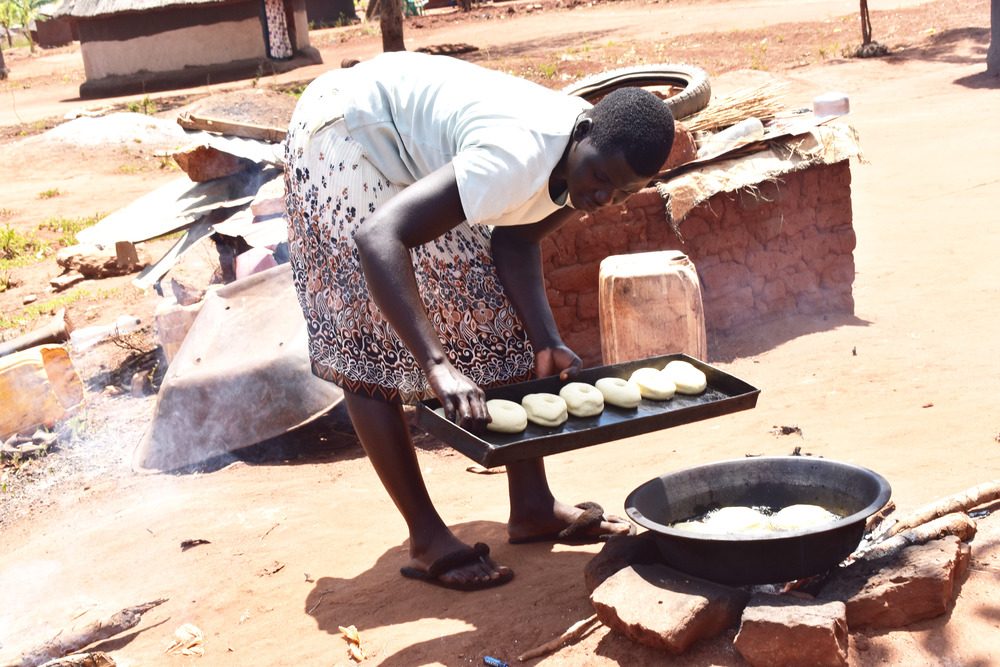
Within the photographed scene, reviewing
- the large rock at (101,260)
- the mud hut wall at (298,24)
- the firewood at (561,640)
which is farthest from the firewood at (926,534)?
the mud hut wall at (298,24)

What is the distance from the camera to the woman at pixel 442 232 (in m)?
2.46

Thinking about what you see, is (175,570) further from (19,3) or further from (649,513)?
(19,3)

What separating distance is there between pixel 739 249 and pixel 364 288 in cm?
334

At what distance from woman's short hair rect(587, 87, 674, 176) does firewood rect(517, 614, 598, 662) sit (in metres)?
1.12

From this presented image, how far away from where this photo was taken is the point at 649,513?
→ 2734mm

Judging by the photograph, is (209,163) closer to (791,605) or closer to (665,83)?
(665,83)

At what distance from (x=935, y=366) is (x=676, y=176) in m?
1.61

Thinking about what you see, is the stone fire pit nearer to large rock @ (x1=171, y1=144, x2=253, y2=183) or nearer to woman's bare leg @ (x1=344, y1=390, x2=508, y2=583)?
woman's bare leg @ (x1=344, y1=390, x2=508, y2=583)

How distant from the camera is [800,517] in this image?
103 inches

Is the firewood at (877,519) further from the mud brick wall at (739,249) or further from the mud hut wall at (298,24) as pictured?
the mud hut wall at (298,24)

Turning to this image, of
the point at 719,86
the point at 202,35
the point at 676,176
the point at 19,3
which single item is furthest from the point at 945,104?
the point at 19,3

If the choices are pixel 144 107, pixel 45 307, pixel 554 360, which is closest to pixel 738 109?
pixel 554 360

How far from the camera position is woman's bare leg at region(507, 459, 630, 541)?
10.8 feet

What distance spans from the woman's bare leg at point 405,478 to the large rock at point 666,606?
59 cm
